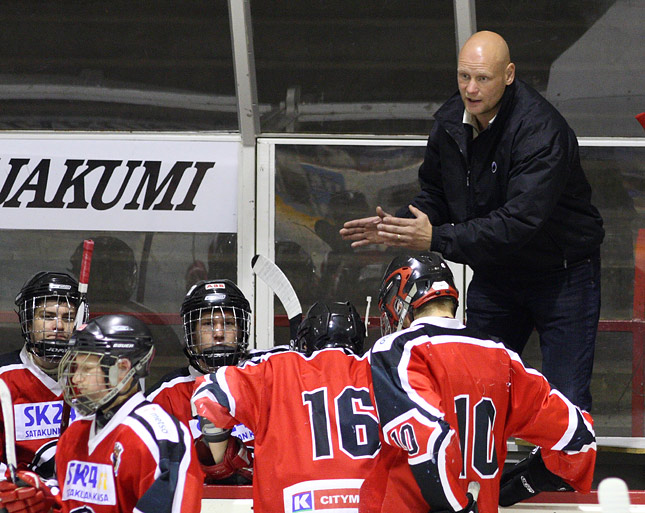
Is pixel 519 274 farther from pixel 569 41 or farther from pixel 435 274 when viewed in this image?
pixel 569 41

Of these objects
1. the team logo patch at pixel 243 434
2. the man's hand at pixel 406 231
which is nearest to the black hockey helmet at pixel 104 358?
the team logo patch at pixel 243 434

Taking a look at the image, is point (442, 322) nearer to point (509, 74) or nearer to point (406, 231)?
point (406, 231)

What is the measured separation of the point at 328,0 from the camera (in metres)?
4.04

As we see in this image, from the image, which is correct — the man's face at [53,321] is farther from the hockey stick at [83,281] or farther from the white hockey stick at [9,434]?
the white hockey stick at [9,434]

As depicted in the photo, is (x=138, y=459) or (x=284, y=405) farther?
(x=284, y=405)

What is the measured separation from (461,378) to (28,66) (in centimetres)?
268

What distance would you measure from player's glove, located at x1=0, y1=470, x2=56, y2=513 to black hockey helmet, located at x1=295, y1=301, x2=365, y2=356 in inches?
41.6

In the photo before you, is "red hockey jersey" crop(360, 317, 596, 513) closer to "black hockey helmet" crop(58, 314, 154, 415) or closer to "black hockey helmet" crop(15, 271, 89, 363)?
"black hockey helmet" crop(58, 314, 154, 415)

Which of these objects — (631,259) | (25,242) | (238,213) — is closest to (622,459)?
(631,259)

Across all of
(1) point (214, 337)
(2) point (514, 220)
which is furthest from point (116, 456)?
(2) point (514, 220)

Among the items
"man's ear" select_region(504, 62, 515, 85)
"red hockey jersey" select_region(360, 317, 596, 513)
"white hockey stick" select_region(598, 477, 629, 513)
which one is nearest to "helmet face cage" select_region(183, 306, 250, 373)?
"red hockey jersey" select_region(360, 317, 596, 513)

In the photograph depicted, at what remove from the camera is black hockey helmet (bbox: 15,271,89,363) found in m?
3.06

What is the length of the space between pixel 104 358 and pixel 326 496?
680mm

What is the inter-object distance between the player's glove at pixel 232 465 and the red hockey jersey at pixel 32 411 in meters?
0.48
